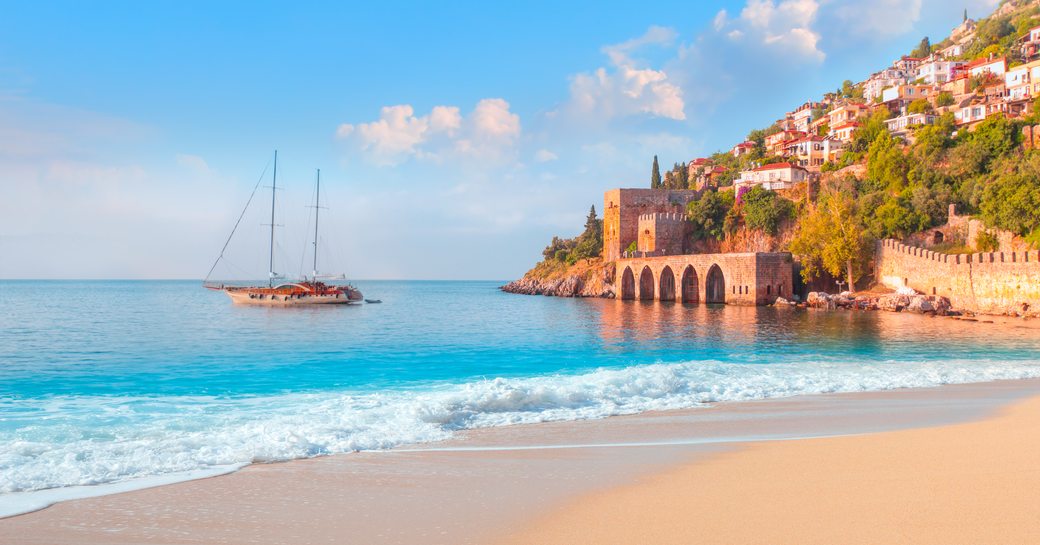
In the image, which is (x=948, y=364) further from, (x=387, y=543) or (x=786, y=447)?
(x=387, y=543)

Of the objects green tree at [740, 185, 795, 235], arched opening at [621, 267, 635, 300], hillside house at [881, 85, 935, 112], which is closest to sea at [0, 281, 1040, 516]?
green tree at [740, 185, 795, 235]

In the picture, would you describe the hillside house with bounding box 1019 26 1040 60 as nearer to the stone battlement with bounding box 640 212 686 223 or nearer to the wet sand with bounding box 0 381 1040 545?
the stone battlement with bounding box 640 212 686 223

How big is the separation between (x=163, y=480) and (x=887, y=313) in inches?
1405

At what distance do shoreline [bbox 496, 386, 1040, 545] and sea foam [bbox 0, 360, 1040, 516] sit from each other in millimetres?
3203

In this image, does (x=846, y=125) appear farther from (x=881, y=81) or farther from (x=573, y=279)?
(x=573, y=279)

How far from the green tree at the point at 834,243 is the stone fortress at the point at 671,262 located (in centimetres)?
135

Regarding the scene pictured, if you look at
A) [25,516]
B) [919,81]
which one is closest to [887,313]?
[25,516]

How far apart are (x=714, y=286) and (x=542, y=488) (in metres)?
45.1

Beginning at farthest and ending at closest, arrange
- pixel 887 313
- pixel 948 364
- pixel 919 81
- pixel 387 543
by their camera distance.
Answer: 1. pixel 919 81
2. pixel 887 313
3. pixel 948 364
4. pixel 387 543

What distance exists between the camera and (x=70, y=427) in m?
8.67

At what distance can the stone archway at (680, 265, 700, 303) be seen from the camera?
1949 inches

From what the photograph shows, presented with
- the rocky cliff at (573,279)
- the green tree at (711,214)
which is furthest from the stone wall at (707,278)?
the green tree at (711,214)

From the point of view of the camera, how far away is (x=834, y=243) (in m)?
40.4

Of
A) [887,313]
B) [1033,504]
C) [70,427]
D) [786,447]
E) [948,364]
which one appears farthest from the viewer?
[887,313]
